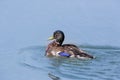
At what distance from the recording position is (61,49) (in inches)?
441

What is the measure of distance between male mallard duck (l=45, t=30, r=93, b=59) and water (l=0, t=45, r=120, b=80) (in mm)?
130

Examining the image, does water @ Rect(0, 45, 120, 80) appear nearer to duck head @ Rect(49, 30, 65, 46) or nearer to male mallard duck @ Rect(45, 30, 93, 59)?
male mallard duck @ Rect(45, 30, 93, 59)

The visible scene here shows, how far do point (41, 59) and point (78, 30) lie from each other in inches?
77.7

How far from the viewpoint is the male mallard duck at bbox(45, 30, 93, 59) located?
10.7 metres

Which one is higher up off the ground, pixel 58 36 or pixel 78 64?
pixel 58 36

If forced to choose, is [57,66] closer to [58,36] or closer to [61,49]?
[61,49]

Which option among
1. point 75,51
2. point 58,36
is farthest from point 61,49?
point 75,51

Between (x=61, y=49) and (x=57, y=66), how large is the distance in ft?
3.90

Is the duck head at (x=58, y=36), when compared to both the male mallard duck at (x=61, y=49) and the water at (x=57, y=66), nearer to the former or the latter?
the male mallard duck at (x=61, y=49)

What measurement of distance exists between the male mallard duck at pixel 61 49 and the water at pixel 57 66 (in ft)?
0.43

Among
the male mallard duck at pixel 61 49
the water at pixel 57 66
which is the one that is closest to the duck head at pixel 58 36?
the male mallard duck at pixel 61 49

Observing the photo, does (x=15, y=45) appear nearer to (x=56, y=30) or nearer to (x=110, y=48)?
(x=56, y=30)

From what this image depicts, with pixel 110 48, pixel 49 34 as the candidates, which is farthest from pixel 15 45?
pixel 110 48

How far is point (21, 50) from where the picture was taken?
1089 centimetres
